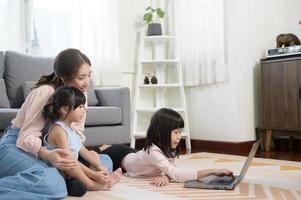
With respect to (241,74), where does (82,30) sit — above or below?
above

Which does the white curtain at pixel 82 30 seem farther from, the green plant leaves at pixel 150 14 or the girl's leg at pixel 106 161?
the girl's leg at pixel 106 161

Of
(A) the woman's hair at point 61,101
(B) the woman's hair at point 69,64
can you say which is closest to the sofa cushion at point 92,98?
(B) the woman's hair at point 69,64

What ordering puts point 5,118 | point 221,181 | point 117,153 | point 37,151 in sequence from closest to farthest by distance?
point 37,151 < point 221,181 < point 117,153 < point 5,118

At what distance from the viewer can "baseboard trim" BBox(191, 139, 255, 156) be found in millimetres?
3510

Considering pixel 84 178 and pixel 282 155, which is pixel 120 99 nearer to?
pixel 282 155

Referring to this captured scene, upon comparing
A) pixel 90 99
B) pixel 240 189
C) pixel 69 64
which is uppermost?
pixel 69 64

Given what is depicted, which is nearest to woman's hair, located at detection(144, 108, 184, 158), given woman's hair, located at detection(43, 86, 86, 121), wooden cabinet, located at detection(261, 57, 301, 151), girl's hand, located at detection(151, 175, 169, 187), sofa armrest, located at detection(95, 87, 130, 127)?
girl's hand, located at detection(151, 175, 169, 187)

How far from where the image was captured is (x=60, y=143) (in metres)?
1.65

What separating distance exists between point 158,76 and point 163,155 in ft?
7.28

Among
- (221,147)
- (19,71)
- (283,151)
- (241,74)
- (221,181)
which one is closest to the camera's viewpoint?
(221,181)

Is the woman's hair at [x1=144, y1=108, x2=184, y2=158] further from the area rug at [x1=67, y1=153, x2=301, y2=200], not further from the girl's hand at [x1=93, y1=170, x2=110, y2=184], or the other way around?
Answer: the girl's hand at [x1=93, y1=170, x2=110, y2=184]

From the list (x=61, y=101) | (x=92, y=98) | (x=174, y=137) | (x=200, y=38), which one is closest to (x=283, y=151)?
(x=200, y=38)

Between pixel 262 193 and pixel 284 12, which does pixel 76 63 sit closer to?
pixel 262 193

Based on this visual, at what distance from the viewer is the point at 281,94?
11.2 ft
